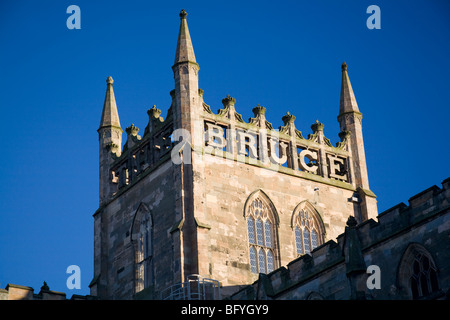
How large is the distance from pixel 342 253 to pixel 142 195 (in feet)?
49.5

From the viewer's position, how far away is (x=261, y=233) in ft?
172

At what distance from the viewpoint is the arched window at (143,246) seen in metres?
51.9

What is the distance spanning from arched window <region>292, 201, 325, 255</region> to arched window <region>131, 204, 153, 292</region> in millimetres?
6865

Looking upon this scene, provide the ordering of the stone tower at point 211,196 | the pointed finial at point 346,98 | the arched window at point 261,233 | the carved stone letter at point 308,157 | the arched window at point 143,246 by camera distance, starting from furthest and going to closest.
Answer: the pointed finial at point 346,98 < the carved stone letter at point 308,157 < the arched window at point 143,246 < the arched window at point 261,233 < the stone tower at point 211,196

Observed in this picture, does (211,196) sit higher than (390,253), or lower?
higher

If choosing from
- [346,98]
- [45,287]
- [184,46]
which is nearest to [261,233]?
[184,46]

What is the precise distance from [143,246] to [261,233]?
550 cm

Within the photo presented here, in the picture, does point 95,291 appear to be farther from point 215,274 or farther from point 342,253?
point 342,253

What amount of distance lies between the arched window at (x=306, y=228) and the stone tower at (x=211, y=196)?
5cm

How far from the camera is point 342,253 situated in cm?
4119

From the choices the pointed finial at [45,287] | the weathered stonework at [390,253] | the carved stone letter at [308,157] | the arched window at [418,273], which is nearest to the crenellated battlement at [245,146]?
the carved stone letter at [308,157]

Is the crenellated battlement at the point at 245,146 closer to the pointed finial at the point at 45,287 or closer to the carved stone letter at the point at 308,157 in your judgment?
the carved stone letter at the point at 308,157

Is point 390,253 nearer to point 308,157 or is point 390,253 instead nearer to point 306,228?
point 306,228

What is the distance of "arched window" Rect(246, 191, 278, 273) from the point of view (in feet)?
169
